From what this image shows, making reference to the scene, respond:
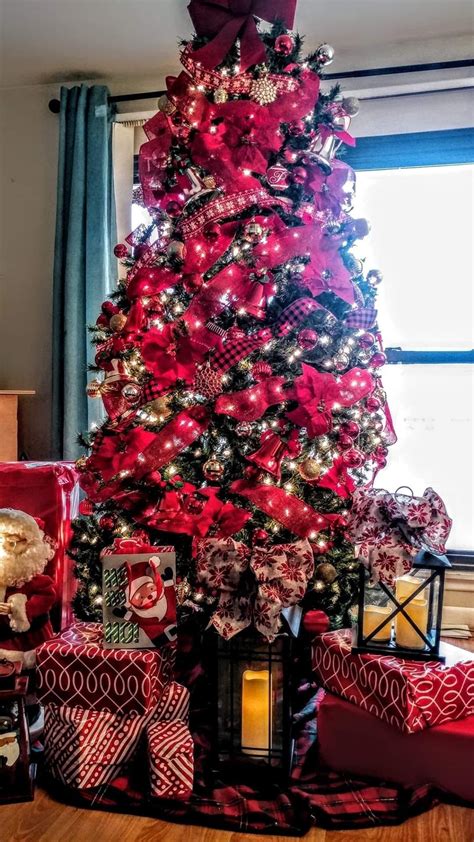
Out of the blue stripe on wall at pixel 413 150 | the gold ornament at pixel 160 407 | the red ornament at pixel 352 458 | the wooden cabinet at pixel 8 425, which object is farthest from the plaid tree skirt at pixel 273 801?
the blue stripe on wall at pixel 413 150

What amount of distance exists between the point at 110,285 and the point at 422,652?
205 cm

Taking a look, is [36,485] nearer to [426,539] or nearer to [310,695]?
[310,695]

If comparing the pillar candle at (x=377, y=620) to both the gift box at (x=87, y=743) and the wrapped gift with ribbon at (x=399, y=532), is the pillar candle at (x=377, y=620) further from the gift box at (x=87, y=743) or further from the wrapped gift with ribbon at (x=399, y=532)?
the gift box at (x=87, y=743)

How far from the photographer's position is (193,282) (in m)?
1.79

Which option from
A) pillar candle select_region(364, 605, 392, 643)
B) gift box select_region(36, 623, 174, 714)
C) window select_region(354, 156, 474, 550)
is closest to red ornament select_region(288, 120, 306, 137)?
window select_region(354, 156, 474, 550)

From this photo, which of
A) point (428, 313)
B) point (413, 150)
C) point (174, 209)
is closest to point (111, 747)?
point (174, 209)

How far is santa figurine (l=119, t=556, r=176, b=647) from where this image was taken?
4.91 ft

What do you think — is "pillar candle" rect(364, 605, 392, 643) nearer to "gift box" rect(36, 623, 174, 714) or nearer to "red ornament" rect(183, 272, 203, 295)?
"gift box" rect(36, 623, 174, 714)

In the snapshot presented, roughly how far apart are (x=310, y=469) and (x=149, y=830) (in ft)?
2.82

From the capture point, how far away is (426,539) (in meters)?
1.41

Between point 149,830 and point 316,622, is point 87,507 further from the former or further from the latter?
point 149,830

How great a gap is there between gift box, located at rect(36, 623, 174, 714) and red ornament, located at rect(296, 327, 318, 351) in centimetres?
83

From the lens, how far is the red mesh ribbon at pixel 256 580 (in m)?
1.42

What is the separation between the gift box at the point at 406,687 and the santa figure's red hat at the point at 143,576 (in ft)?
1.43
